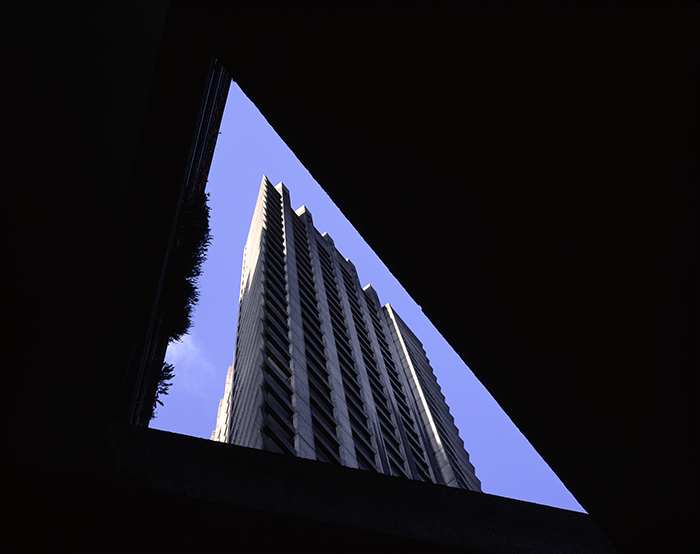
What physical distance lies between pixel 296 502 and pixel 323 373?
33.6 metres

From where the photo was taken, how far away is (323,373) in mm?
37562

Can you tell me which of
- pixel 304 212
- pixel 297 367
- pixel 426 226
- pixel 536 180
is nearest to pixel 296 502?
pixel 426 226

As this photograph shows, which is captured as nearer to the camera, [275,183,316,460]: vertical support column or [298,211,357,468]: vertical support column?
[275,183,316,460]: vertical support column

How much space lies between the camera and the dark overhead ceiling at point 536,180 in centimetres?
231

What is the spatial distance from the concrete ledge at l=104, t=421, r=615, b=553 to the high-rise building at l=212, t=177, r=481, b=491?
19.7m

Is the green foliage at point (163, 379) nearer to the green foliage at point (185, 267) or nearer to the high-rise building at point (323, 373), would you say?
the green foliage at point (185, 267)

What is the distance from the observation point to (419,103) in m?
2.65

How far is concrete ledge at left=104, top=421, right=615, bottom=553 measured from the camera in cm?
423

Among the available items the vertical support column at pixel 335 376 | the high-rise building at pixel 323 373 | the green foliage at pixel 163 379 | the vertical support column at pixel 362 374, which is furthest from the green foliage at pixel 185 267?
the vertical support column at pixel 362 374

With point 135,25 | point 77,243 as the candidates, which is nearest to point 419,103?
point 135,25

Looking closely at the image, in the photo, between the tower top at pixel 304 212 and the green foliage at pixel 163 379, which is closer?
the green foliage at pixel 163 379

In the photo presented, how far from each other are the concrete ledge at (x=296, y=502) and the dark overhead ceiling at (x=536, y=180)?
4.91ft

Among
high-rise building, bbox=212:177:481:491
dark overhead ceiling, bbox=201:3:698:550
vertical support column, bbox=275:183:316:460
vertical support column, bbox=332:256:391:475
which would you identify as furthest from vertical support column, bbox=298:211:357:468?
dark overhead ceiling, bbox=201:3:698:550

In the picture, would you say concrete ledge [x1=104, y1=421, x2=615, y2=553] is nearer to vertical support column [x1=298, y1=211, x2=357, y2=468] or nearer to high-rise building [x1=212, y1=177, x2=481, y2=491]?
high-rise building [x1=212, y1=177, x2=481, y2=491]
